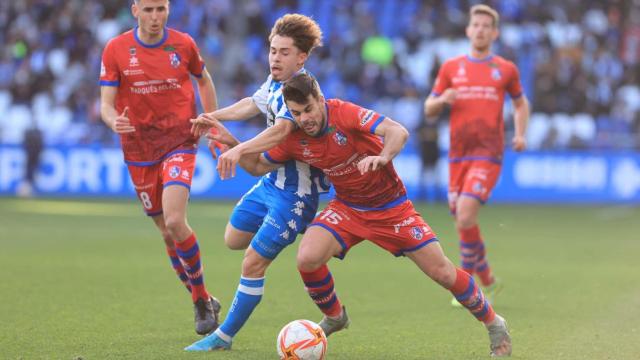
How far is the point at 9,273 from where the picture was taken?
11328mm

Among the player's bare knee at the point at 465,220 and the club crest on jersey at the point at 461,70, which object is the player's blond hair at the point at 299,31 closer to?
the player's bare knee at the point at 465,220

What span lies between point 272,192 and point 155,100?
1546 mm

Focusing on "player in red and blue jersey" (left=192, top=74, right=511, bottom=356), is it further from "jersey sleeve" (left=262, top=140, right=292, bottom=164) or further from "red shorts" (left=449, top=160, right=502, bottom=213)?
"red shorts" (left=449, top=160, right=502, bottom=213)

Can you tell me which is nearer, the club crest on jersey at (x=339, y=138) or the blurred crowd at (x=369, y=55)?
the club crest on jersey at (x=339, y=138)

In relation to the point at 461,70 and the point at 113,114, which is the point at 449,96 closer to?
the point at 461,70

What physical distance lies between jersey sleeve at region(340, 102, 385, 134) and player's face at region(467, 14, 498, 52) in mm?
3726

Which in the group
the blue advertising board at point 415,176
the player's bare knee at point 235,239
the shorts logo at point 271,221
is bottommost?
the blue advertising board at point 415,176

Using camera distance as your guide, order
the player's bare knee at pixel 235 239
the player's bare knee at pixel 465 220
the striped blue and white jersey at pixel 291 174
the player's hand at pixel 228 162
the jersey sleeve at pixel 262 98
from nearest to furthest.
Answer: the player's hand at pixel 228 162 < the striped blue and white jersey at pixel 291 174 < the jersey sleeve at pixel 262 98 < the player's bare knee at pixel 235 239 < the player's bare knee at pixel 465 220

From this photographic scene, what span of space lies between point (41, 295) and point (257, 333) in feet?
8.82

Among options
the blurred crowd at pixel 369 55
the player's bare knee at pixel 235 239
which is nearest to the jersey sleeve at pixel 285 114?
the player's bare knee at pixel 235 239

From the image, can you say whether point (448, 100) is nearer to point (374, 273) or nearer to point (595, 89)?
point (374, 273)

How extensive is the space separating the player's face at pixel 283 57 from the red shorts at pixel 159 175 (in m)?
1.46

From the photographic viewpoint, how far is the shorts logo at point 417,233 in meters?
7.15

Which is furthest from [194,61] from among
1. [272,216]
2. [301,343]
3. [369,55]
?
[369,55]
